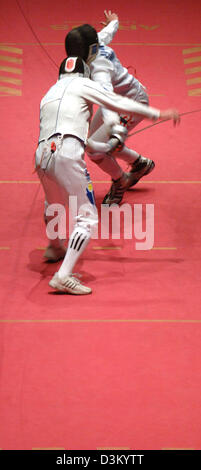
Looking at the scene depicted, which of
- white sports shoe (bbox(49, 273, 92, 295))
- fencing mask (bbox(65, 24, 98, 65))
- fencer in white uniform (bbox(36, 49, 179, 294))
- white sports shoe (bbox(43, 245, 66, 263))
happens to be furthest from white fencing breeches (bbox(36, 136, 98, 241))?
fencing mask (bbox(65, 24, 98, 65))

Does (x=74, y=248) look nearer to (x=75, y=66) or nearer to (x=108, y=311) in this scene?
(x=108, y=311)

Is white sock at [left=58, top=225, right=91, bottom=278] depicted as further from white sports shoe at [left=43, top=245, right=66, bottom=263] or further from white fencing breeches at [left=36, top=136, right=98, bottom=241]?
white sports shoe at [left=43, top=245, right=66, bottom=263]

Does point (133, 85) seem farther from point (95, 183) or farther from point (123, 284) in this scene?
point (123, 284)

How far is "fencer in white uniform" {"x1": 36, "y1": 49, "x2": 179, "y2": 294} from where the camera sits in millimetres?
3488

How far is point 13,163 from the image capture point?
198 inches

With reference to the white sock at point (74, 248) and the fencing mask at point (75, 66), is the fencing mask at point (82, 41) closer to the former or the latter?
the fencing mask at point (75, 66)

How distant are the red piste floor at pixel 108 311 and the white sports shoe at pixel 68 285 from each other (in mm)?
44

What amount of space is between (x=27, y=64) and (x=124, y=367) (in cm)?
421

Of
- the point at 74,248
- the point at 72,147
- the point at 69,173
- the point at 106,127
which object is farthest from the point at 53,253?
the point at 106,127

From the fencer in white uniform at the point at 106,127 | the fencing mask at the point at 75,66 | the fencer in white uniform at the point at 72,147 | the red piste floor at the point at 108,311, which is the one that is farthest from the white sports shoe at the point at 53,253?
the fencing mask at the point at 75,66

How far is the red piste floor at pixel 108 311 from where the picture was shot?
8.63ft

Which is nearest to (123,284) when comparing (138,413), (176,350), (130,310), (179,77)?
(130,310)

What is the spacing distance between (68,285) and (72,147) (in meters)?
0.73

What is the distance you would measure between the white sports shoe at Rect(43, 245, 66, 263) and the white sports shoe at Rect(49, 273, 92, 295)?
0.39 m
